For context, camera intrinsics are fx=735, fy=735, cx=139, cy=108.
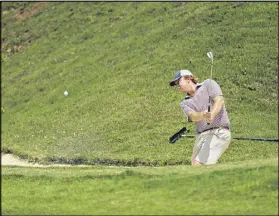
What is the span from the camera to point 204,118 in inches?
480

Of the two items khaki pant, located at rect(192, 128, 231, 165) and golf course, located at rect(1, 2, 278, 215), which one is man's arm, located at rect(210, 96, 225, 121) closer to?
khaki pant, located at rect(192, 128, 231, 165)

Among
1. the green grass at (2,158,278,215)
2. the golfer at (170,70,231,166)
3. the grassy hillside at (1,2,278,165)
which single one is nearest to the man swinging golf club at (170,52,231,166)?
the golfer at (170,70,231,166)

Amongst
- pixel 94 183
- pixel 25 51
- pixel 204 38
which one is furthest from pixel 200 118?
pixel 25 51

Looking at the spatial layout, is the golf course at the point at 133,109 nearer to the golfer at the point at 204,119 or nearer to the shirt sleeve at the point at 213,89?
the golfer at the point at 204,119

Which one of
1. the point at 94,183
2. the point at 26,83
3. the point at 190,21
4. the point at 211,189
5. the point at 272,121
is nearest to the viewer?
the point at 211,189

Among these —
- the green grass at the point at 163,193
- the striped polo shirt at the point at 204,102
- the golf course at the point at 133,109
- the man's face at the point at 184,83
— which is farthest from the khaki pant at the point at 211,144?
the green grass at the point at 163,193

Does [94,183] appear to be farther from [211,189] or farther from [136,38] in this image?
[136,38]

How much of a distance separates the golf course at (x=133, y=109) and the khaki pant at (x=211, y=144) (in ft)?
1.38

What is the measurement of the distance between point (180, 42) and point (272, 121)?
985 cm

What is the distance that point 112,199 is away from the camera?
1019 centimetres

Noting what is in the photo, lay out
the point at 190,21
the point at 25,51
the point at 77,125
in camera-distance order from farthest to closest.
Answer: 1. the point at 25,51
2. the point at 190,21
3. the point at 77,125

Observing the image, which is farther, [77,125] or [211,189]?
[77,125]

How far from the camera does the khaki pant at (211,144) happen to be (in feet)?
41.3

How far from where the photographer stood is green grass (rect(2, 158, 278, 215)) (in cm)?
918
